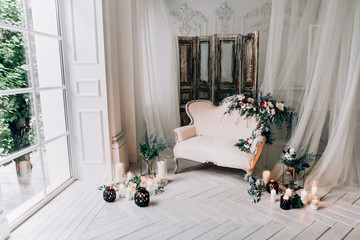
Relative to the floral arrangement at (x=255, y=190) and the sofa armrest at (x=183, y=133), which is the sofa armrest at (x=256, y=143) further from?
the sofa armrest at (x=183, y=133)

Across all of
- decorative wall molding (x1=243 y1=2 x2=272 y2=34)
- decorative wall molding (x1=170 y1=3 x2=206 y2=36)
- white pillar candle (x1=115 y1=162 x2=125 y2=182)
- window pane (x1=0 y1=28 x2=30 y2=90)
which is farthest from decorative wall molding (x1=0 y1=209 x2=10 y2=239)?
decorative wall molding (x1=243 y1=2 x2=272 y2=34)

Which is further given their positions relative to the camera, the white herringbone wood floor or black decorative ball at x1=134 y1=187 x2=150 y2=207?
black decorative ball at x1=134 y1=187 x2=150 y2=207

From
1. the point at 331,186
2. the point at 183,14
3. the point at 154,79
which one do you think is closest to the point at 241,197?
the point at 331,186

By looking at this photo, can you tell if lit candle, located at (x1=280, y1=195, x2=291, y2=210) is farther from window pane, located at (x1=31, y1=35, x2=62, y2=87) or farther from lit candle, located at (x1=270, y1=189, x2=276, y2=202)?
window pane, located at (x1=31, y1=35, x2=62, y2=87)

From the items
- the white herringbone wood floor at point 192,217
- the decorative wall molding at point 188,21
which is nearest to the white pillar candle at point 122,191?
the white herringbone wood floor at point 192,217

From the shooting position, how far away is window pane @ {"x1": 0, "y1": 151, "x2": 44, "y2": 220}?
216 cm

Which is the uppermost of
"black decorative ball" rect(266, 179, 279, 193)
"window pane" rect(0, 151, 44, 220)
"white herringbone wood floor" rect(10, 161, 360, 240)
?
"window pane" rect(0, 151, 44, 220)

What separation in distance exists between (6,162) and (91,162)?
111cm

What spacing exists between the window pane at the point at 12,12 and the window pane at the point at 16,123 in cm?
62

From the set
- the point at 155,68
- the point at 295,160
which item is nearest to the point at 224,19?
the point at 155,68

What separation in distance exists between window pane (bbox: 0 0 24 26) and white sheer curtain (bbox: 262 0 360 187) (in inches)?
104

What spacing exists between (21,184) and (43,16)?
166 centimetres

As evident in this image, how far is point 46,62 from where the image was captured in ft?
8.90

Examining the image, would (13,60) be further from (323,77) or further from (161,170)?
(323,77)
